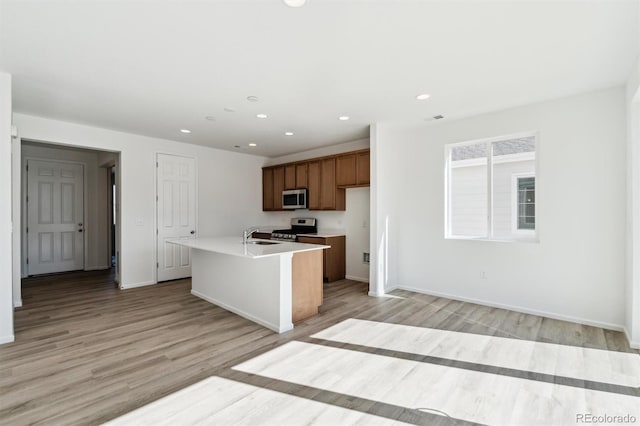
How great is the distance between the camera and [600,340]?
9.78 ft

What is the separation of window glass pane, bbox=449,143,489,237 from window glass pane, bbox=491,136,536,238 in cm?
14

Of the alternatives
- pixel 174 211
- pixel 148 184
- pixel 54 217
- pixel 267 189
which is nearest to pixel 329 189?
pixel 267 189

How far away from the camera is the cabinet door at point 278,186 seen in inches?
266

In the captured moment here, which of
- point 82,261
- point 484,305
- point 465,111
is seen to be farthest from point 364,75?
point 82,261

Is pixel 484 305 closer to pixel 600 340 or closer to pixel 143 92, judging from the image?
pixel 600 340

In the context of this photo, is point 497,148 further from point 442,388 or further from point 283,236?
point 283,236

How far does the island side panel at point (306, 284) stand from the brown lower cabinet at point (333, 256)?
5.36ft

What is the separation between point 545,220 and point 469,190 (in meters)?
1.04

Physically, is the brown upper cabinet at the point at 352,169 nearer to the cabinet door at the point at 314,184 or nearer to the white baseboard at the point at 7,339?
the cabinet door at the point at 314,184

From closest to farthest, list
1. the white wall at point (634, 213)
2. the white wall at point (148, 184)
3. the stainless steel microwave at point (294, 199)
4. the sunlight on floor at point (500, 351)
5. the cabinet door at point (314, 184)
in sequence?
1. the sunlight on floor at point (500, 351)
2. the white wall at point (634, 213)
3. the white wall at point (148, 184)
4. the cabinet door at point (314, 184)
5. the stainless steel microwave at point (294, 199)

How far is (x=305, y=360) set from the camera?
8.57 feet

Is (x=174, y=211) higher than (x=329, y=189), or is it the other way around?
(x=329, y=189)

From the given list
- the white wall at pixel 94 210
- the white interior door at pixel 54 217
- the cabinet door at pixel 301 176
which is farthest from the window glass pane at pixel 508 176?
the white interior door at pixel 54 217

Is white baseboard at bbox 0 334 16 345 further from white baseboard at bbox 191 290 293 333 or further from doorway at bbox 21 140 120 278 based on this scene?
doorway at bbox 21 140 120 278
